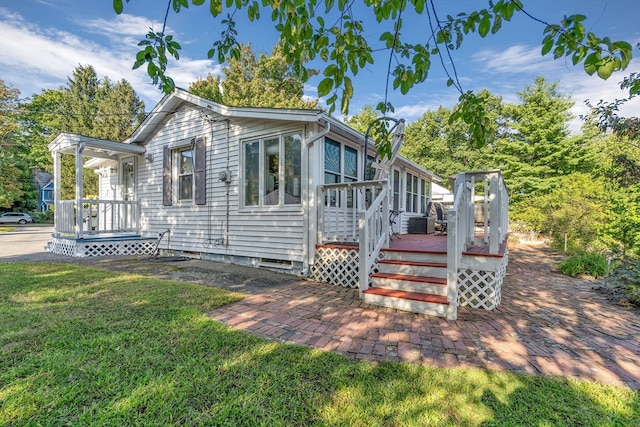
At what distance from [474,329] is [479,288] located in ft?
3.29

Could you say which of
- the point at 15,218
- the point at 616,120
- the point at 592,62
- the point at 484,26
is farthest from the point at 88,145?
the point at 15,218

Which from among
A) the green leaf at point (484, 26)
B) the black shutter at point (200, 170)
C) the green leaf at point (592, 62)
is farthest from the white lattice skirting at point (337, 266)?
the green leaf at point (592, 62)

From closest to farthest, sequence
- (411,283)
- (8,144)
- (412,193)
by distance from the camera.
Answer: (411,283) → (412,193) → (8,144)

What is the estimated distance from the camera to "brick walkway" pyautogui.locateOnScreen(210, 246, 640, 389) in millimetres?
2582

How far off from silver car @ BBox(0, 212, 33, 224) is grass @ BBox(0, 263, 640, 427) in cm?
3610

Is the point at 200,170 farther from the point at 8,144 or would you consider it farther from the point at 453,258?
the point at 8,144

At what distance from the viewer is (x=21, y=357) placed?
244 centimetres

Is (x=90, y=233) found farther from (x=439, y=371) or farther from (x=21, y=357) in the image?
(x=439, y=371)

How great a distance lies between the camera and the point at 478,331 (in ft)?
10.8

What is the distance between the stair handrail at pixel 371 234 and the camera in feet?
14.4

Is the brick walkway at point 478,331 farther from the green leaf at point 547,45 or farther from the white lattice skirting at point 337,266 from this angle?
the green leaf at point 547,45

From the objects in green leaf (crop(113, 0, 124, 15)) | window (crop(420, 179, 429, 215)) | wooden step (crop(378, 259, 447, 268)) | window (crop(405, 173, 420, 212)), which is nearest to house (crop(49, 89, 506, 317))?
wooden step (crop(378, 259, 447, 268))

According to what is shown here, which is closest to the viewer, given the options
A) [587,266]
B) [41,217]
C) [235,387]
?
[235,387]

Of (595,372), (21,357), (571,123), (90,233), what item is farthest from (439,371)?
(571,123)
